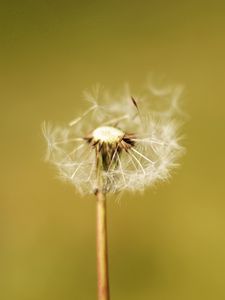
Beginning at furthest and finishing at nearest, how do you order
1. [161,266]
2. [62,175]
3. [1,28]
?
[1,28] → [161,266] → [62,175]

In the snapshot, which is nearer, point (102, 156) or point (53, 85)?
point (102, 156)

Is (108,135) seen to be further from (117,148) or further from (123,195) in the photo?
(123,195)

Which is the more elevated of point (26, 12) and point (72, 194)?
point (26, 12)

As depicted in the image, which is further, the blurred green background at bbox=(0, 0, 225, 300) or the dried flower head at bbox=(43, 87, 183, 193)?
the blurred green background at bbox=(0, 0, 225, 300)

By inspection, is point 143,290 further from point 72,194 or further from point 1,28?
point 1,28

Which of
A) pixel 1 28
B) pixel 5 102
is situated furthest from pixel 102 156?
pixel 1 28

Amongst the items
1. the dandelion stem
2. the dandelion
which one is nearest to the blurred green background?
the dandelion

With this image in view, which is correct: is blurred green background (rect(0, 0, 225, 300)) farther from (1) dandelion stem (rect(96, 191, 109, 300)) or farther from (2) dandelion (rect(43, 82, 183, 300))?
(1) dandelion stem (rect(96, 191, 109, 300))

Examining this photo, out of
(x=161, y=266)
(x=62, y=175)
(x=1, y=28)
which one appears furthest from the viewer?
(x=1, y=28)
